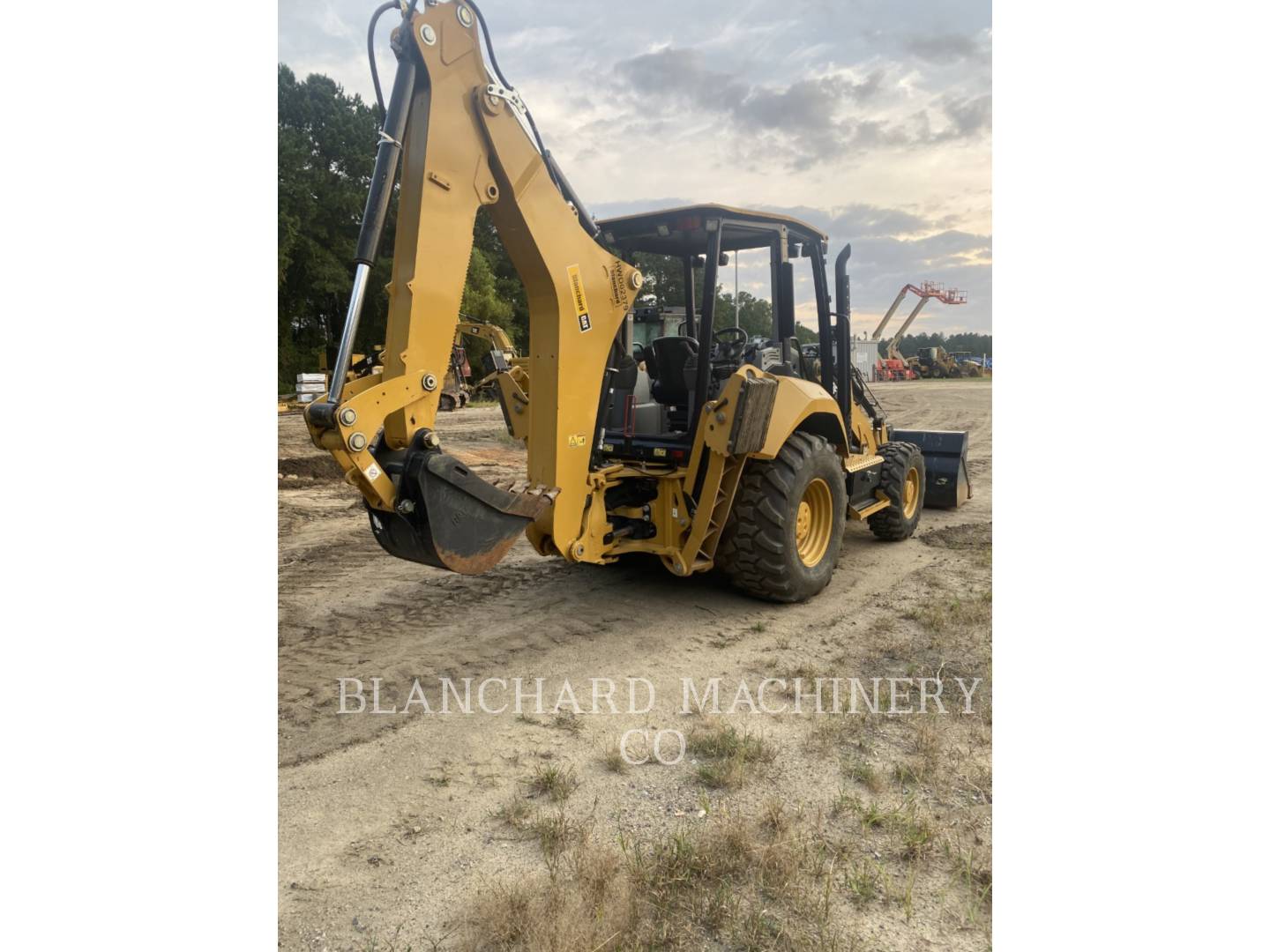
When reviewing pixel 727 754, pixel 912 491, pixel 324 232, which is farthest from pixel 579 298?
pixel 912 491

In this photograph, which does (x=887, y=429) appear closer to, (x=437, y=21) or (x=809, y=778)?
(x=809, y=778)

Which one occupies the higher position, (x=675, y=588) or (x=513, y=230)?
(x=513, y=230)

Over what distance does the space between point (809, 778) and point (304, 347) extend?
12.9 feet

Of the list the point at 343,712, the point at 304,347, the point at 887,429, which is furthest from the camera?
the point at 887,429

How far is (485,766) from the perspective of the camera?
123 inches

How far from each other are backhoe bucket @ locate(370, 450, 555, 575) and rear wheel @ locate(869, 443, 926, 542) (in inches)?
161

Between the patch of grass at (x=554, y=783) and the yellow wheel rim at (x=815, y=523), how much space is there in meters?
2.67

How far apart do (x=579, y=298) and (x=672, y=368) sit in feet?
4.37

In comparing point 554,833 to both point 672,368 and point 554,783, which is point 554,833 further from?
point 672,368

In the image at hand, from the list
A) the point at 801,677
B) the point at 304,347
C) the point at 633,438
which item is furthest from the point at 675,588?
the point at 304,347

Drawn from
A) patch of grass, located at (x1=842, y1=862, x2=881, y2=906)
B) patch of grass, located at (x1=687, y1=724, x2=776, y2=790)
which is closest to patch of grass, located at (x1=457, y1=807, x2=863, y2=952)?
patch of grass, located at (x1=842, y1=862, x2=881, y2=906)

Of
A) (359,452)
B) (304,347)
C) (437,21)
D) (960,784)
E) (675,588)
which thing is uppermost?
(437,21)

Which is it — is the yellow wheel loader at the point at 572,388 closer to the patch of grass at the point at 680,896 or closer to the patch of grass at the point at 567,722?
the patch of grass at the point at 567,722

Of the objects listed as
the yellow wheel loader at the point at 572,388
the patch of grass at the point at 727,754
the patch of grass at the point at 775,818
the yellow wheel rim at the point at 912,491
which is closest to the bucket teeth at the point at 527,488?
the yellow wheel loader at the point at 572,388
